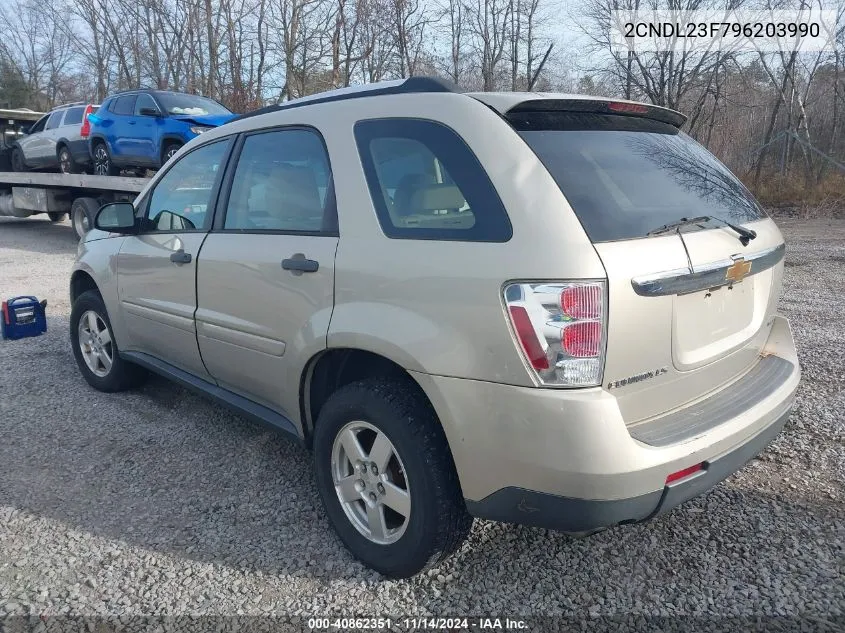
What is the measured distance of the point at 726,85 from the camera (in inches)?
840

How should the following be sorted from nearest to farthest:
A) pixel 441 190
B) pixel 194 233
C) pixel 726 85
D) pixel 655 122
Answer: pixel 441 190
pixel 655 122
pixel 194 233
pixel 726 85

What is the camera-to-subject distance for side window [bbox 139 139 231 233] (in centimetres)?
343

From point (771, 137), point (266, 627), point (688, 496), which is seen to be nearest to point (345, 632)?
point (266, 627)

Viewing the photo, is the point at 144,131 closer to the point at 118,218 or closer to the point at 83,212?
the point at 83,212

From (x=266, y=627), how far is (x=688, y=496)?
5.09 feet

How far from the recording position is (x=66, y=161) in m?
13.7

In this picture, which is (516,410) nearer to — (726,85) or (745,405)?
(745,405)

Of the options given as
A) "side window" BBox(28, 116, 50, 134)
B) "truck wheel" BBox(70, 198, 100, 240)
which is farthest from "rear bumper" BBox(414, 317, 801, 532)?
"side window" BBox(28, 116, 50, 134)

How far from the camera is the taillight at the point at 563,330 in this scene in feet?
6.34

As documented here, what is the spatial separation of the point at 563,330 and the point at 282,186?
1.66 m

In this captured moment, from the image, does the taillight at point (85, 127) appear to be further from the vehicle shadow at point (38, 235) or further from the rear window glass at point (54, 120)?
the vehicle shadow at point (38, 235)

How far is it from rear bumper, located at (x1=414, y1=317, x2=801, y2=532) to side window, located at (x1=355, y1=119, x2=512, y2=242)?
1.76 ft

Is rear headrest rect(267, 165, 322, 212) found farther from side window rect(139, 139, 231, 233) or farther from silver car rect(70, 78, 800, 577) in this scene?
side window rect(139, 139, 231, 233)

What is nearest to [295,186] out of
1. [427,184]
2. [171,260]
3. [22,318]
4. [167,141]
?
[427,184]
